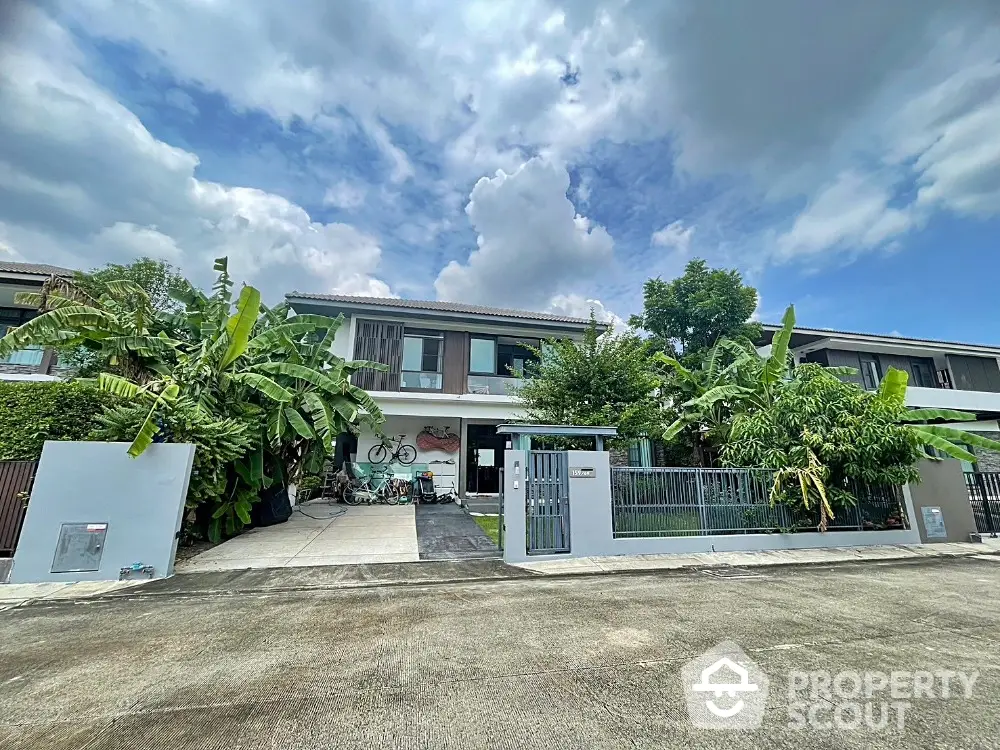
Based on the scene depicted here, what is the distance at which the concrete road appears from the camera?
8.08 feet

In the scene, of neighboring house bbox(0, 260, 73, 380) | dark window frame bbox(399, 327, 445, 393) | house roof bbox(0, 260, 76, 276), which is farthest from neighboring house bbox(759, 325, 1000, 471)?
house roof bbox(0, 260, 76, 276)

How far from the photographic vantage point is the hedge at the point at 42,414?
21.4ft

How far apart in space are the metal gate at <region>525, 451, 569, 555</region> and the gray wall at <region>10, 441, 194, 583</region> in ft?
18.4

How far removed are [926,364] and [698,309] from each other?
14662mm

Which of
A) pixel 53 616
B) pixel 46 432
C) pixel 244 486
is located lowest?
pixel 53 616

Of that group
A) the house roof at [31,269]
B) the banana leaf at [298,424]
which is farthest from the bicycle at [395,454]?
the house roof at [31,269]

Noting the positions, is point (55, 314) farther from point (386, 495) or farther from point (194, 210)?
point (386, 495)

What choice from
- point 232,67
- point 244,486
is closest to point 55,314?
point 244,486

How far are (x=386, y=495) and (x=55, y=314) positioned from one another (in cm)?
1005

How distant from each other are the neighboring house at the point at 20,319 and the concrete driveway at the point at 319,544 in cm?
1119

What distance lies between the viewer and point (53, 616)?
4711 mm

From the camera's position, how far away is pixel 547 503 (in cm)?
764

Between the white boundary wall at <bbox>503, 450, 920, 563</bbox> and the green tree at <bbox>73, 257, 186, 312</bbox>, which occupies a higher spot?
the green tree at <bbox>73, 257, 186, 312</bbox>

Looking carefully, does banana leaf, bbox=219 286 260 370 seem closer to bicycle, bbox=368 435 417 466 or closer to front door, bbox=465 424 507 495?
bicycle, bbox=368 435 417 466
